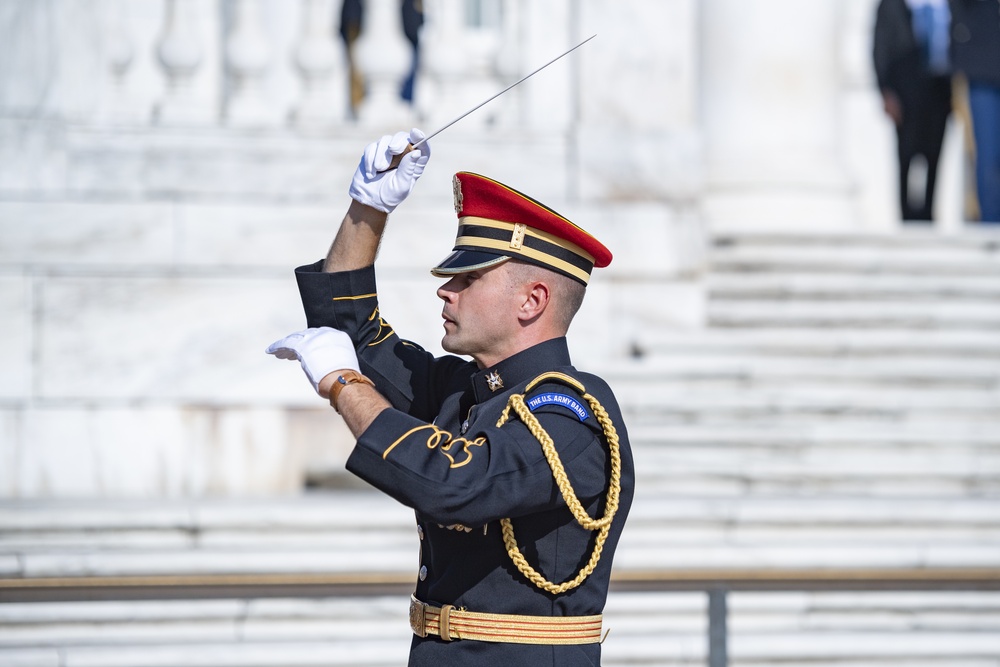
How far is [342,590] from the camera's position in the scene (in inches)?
147

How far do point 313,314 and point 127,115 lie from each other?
5.05m

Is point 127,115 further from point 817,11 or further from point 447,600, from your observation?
point 447,600

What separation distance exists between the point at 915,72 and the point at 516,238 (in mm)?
8534

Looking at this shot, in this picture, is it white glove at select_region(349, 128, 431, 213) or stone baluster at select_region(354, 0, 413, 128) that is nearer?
white glove at select_region(349, 128, 431, 213)

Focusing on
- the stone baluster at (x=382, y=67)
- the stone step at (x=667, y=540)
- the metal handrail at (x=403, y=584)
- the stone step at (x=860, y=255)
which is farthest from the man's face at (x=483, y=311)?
the stone step at (x=860, y=255)

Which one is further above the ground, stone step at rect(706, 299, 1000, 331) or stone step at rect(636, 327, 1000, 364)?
stone step at rect(706, 299, 1000, 331)

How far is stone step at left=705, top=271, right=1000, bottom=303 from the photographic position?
8.52 m

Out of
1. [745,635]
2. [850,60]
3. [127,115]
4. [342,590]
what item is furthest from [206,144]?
[850,60]

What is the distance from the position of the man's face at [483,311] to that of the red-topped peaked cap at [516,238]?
4cm

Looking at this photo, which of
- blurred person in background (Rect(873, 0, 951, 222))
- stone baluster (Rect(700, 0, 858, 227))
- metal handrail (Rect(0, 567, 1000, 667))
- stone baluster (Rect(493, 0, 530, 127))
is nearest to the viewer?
metal handrail (Rect(0, 567, 1000, 667))

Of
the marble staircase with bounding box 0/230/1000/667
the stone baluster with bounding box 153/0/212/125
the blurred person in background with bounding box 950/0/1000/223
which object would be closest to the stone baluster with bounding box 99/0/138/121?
the stone baluster with bounding box 153/0/212/125

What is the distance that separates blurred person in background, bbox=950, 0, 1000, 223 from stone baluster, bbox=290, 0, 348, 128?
447cm

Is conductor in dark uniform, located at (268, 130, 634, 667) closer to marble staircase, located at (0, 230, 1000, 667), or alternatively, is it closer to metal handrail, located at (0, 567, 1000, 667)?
metal handrail, located at (0, 567, 1000, 667)

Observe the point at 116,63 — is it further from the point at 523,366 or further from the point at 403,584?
the point at 523,366
